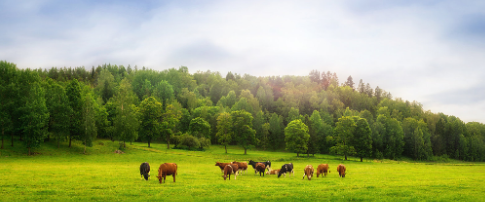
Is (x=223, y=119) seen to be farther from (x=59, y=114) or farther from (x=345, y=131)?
(x=59, y=114)

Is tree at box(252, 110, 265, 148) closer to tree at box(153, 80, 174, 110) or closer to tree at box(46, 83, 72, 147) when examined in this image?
tree at box(153, 80, 174, 110)

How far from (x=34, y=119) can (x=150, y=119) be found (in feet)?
106

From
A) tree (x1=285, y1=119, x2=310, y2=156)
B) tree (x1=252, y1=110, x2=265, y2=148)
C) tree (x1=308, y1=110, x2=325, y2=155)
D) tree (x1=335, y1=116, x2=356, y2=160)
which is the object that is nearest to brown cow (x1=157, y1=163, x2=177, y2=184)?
tree (x1=285, y1=119, x2=310, y2=156)

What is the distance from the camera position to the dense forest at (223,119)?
5978 cm

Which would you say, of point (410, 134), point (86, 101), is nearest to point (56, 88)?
point (86, 101)

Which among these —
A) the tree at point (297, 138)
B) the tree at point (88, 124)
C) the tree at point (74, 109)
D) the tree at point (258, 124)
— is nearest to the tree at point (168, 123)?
the tree at point (88, 124)

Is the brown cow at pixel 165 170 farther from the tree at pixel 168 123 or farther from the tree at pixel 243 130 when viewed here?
the tree at pixel 168 123

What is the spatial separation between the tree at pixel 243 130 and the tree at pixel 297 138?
34.5 feet

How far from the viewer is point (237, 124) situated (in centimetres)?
8569

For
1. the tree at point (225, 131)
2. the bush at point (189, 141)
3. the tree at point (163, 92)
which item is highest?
the tree at point (163, 92)

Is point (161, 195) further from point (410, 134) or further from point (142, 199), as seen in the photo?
point (410, 134)

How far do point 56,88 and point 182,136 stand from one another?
34404 mm

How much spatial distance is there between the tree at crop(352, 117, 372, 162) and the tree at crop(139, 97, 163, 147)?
189 feet

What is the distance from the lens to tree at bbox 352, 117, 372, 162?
262 feet
